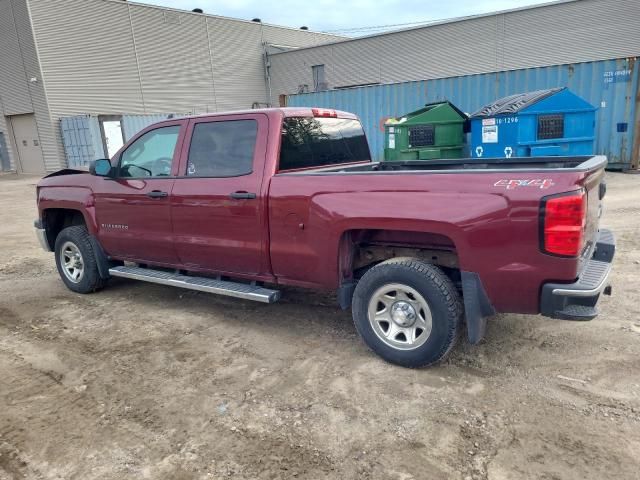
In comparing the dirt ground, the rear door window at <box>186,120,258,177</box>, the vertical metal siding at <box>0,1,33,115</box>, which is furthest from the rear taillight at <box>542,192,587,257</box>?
the vertical metal siding at <box>0,1,33,115</box>

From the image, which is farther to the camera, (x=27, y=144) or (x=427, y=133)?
(x=27, y=144)

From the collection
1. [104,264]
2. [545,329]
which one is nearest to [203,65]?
[104,264]

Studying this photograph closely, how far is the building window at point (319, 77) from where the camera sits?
30.1 metres

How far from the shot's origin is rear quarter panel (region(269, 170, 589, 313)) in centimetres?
291

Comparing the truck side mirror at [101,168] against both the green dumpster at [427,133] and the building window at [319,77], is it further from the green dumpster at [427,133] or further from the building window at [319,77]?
the building window at [319,77]

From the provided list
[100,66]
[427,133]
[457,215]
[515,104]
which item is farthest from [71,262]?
[100,66]

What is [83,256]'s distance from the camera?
5.39 m

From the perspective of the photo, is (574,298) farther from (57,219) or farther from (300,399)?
(57,219)

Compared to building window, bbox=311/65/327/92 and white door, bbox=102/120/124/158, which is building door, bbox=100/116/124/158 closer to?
white door, bbox=102/120/124/158

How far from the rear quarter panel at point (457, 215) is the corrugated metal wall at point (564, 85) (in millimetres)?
11738

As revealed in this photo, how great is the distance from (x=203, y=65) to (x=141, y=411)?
95.4 feet

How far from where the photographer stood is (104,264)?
5.40 metres

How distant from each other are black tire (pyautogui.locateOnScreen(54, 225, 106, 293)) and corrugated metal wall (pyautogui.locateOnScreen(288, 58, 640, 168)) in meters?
11.7

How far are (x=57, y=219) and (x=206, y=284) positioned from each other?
2.58 meters
